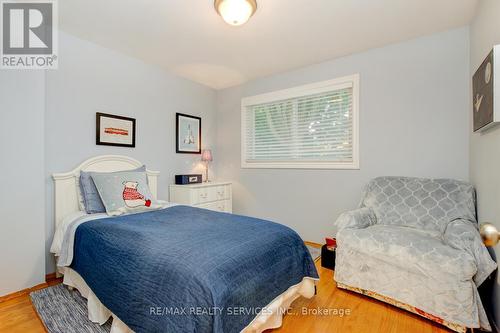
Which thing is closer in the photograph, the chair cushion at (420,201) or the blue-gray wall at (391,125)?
the chair cushion at (420,201)

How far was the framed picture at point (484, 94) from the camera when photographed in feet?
4.73

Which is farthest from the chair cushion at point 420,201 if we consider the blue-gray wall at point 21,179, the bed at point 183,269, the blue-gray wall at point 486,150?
the blue-gray wall at point 21,179

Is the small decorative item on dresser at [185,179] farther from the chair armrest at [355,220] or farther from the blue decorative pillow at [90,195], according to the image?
the chair armrest at [355,220]

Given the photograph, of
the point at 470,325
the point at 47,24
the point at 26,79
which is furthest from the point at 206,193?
the point at 470,325

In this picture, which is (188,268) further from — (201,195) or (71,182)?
(201,195)

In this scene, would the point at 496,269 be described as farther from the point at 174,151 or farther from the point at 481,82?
the point at 174,151

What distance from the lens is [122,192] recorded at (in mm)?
2287

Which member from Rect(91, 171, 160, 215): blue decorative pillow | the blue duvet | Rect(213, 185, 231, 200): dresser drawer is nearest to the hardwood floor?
the blue duvet

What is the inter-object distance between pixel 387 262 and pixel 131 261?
1.78m

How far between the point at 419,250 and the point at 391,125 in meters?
1.47

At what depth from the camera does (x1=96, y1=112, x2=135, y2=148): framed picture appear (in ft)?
8.67

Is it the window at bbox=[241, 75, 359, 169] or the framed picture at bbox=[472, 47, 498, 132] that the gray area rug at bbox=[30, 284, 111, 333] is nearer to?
the window at bbox=[241, 75, 359, 169]

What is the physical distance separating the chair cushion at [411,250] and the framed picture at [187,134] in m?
2.49

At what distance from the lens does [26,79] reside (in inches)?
80.3
